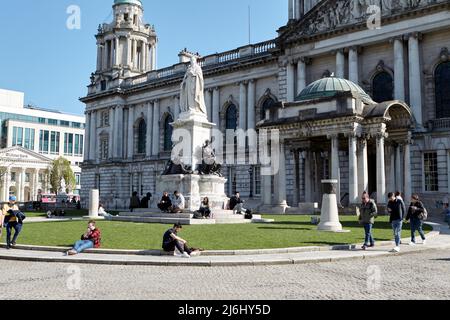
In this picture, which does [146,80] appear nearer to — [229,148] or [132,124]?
[132,124]

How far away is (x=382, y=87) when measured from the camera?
41281 mm

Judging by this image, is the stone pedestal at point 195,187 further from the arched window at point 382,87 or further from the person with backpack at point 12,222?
the arched window at point 382,87

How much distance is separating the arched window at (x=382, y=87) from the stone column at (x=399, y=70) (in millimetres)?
1608

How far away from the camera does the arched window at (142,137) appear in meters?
68.3

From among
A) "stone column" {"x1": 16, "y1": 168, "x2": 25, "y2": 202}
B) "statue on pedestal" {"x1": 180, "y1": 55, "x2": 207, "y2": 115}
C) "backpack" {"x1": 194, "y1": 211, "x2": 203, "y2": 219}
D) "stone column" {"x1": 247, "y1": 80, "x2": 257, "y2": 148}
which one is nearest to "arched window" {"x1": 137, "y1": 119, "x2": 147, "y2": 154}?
"stone column" {"x1": 247, "y1": 80, "x2": 257, "y2": 148}

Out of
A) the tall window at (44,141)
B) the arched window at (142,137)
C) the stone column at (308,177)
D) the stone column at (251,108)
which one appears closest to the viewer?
the stone column at (308,177)

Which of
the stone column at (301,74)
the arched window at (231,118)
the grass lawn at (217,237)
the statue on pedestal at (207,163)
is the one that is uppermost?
the stone column at (301,74)

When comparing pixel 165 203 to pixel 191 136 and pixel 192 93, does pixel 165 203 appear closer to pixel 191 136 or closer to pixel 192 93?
pixel 191 136

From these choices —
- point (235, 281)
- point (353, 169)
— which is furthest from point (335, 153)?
point (235, 281)

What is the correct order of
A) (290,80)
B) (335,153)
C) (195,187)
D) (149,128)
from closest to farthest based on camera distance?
(195,187) → (335,153) → (290,80) → (149,128)

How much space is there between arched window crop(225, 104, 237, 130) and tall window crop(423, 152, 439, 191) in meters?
24.4

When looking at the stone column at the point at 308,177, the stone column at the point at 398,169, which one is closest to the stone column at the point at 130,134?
the stone column at the point at 308,177

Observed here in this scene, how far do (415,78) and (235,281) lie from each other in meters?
32.9

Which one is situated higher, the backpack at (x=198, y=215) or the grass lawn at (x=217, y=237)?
the backpack at (x=198, y=215)
